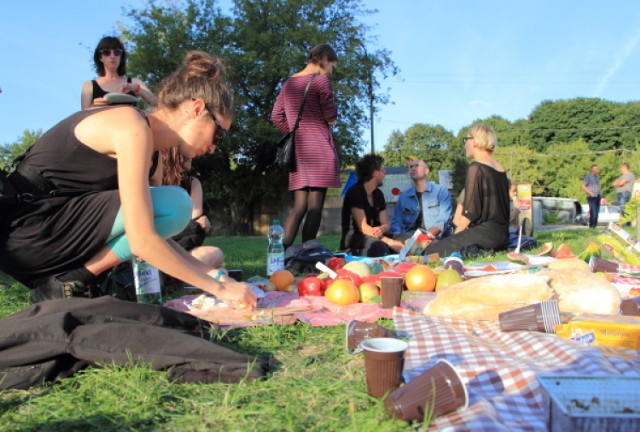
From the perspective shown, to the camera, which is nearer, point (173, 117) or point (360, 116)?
point (173, 117)

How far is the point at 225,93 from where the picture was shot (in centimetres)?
245

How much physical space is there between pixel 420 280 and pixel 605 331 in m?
1.40

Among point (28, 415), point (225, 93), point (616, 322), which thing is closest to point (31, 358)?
point (28, 415)

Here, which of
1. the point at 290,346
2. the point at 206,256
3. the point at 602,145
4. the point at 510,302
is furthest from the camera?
the point at 602,145

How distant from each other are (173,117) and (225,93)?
29 cm

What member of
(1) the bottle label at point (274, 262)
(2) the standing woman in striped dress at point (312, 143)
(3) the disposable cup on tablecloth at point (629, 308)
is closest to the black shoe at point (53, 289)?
(1) the bottle label at point (274, 262)

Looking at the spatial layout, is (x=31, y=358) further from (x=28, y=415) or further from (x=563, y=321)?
(x=563, y=321)

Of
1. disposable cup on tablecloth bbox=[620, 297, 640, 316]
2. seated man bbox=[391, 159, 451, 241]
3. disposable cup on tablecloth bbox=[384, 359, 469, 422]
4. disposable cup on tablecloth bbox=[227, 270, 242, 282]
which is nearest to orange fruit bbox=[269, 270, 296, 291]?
disposable cup on tablecloth bbox=[227, 270, 242, 282]

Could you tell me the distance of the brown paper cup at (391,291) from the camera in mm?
2725

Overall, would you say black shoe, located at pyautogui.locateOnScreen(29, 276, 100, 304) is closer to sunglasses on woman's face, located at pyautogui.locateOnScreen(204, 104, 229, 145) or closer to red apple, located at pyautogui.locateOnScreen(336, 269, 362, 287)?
sunglasses on woman's face, located at pyautogui.locateOnScreen(204, 104, 229, 145)

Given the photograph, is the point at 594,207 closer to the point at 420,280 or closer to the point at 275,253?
the point at 275,253

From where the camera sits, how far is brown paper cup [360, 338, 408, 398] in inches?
57.4

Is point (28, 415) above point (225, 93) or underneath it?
underneath

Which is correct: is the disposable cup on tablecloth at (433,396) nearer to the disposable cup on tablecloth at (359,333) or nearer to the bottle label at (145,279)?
the disposable cup on tablecloth at (359,333)
